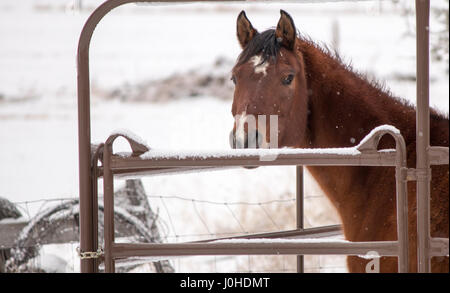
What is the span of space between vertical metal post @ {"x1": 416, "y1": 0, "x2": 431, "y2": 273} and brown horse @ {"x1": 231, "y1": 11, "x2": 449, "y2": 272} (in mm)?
354

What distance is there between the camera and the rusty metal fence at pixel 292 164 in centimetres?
168

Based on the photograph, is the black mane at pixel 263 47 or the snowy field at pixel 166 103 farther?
the snowy field at pixel 166 103

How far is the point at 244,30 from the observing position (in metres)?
2.20

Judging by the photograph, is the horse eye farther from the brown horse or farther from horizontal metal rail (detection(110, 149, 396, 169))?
horizontal metal rail (detection(110, 149, 396, 169))

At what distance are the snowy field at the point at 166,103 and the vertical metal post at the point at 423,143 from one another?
2.57m

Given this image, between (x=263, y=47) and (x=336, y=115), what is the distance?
559 millimetres

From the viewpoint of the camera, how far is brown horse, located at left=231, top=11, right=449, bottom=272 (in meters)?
2.07

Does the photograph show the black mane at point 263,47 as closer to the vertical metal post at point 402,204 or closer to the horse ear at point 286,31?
the horse ear at point 286,31

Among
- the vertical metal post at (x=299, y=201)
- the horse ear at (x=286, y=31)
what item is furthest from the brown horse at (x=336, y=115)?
the vertical metal post at (x=299, y=201)

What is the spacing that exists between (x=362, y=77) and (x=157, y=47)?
7171mm

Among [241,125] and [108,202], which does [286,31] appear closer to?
[241,125]

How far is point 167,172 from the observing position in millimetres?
2010
